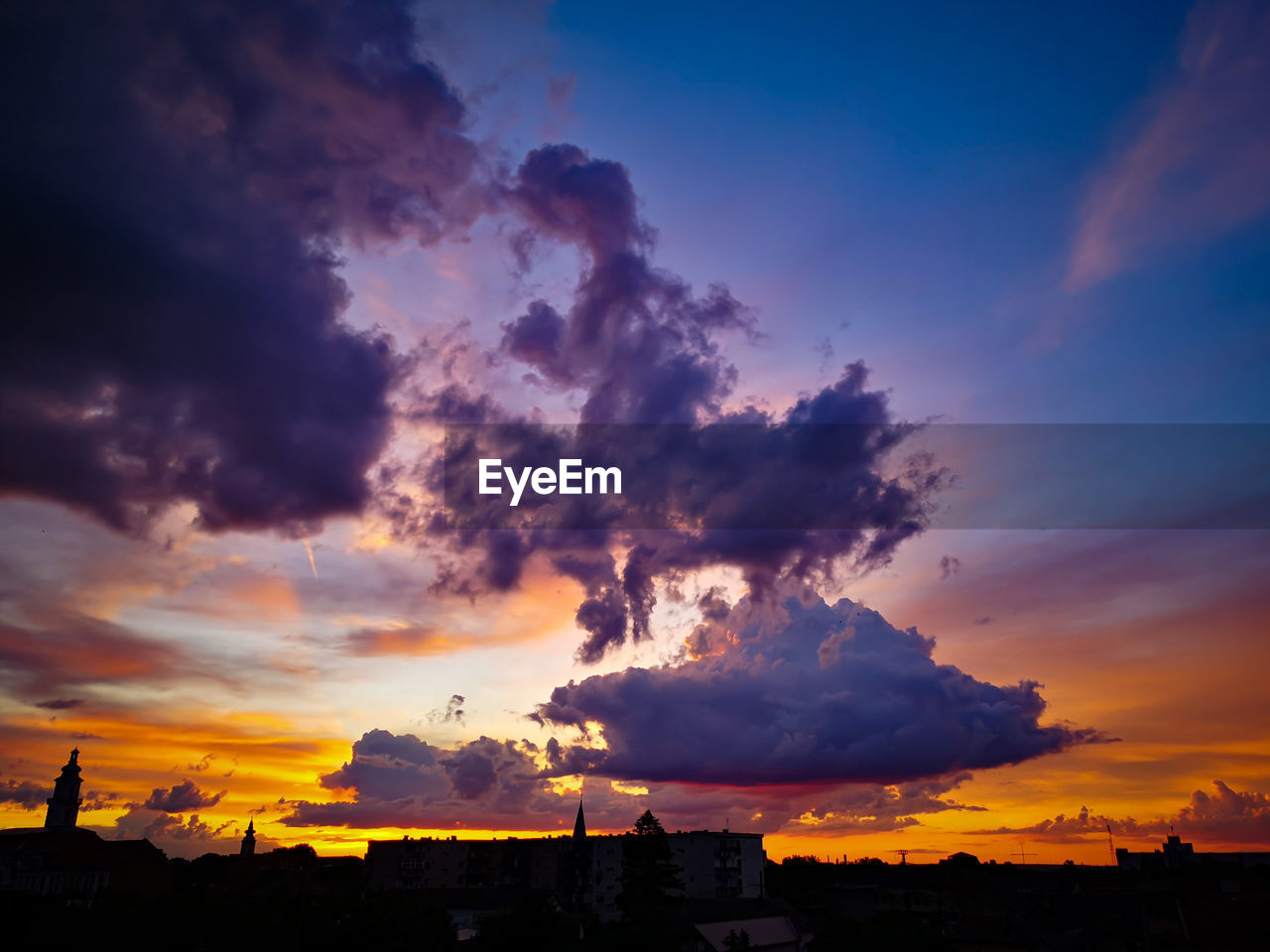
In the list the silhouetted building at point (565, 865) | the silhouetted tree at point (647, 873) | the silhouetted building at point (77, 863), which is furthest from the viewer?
the silhouetted building at point (565, 865)

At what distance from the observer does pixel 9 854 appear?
13000 cm

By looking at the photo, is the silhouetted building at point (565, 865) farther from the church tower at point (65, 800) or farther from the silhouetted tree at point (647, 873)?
the church tower at point (65, 800)

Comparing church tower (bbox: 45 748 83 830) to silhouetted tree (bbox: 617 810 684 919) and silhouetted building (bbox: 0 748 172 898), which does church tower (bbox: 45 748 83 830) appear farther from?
silhouetted tree (bbox: 617 810 684 919)

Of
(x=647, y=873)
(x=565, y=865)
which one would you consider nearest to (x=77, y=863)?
(x=565, y=865)

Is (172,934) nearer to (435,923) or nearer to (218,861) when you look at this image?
(435,923)

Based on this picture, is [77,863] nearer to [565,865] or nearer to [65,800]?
[65,800]

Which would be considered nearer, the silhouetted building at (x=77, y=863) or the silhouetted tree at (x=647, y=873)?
the silhouetted tree at (x=647, y=873)

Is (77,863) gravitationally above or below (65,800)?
below

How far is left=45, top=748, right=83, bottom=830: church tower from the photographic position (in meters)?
161

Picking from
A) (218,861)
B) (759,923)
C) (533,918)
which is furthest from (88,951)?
(218,861)

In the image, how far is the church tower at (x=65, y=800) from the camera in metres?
161

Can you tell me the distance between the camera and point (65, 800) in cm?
16438

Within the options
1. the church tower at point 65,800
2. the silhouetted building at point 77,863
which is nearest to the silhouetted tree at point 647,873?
the silhouetted building at point 77,863

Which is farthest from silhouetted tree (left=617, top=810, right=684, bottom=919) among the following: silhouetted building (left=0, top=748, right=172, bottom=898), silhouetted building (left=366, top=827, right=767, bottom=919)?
silhouetted building (left=0, top=748, right=172, bottom=898)
